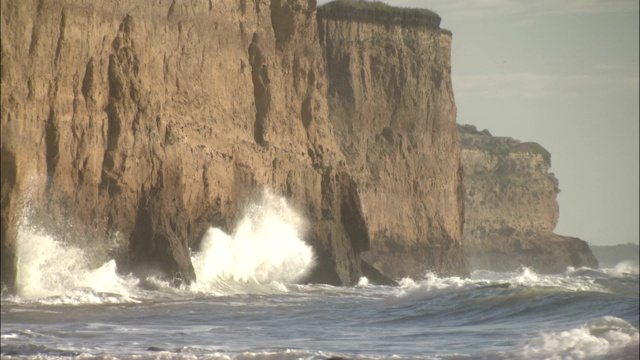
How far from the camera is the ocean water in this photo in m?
20.3

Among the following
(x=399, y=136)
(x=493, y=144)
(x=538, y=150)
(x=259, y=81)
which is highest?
(x=259, y=81)

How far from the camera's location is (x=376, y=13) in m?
57.3

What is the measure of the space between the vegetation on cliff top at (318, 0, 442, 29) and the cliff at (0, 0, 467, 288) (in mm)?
7088

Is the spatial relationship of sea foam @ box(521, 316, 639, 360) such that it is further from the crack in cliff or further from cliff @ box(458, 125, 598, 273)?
cliff @ box(458, 125, 598, 273)

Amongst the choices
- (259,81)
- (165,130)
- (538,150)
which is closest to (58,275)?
(165,130)

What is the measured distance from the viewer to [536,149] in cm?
9219

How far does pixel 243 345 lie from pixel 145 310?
246 inches

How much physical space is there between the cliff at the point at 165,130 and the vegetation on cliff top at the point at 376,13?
7088mm

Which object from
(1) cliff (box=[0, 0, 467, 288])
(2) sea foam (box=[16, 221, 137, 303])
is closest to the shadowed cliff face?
(1) cliff (box=[0, 0, 467, 288])

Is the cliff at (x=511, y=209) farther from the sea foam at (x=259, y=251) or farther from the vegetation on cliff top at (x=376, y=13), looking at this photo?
the sea foam at (x=259, y=251)

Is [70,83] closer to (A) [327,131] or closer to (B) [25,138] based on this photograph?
(B) [25,138]

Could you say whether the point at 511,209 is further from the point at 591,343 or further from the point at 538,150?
the point at 591,343

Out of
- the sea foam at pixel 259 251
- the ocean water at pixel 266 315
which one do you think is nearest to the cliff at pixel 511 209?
the sea foam at pixel 259 251

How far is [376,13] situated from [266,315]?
3151cm
